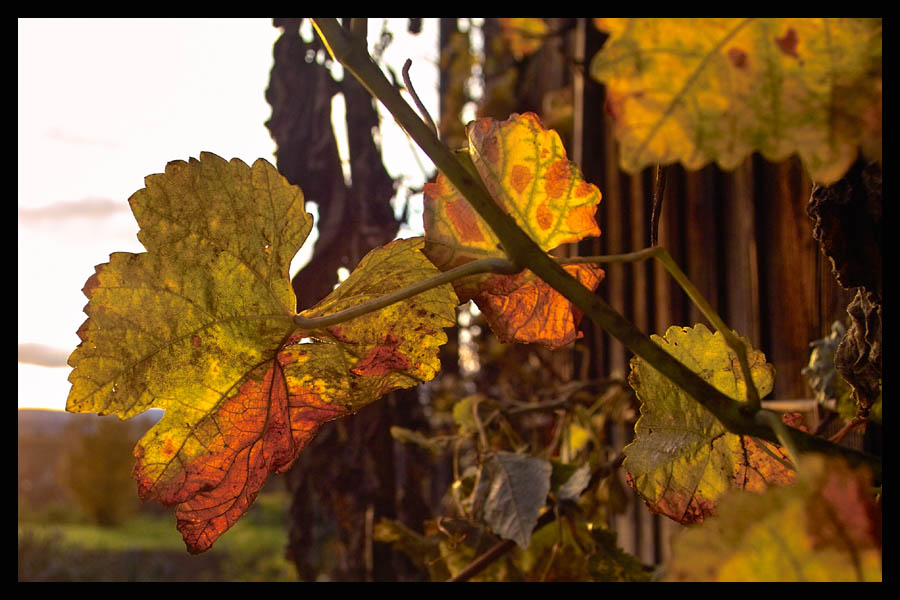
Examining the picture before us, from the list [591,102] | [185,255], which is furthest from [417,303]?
[591,102]

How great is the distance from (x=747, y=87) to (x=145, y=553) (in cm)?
1239

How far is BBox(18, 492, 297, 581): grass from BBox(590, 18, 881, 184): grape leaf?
27.1ft

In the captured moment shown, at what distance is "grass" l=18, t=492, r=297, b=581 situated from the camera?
31.0ft

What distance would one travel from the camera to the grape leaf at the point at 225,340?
0.40 m

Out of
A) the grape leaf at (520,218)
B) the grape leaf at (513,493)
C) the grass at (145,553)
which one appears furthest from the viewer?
the grass at (145,553)

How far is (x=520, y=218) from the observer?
1.52 ft

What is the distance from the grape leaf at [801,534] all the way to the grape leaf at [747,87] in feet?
0.32

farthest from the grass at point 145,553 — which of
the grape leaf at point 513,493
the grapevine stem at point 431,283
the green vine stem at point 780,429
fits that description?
the green vine stem at point 780,429

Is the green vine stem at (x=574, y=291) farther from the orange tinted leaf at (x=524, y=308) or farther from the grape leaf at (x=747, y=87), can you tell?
the orange tinted leaf at (x=524, y=308)

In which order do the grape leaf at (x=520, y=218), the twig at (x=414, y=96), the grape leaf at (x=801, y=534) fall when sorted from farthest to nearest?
1. the grape leaf at (x=520, y=218)
2. the twig at (x=414, y=96)
3. the grape leaf at (x=801, y=534)

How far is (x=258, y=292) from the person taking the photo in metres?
0.44

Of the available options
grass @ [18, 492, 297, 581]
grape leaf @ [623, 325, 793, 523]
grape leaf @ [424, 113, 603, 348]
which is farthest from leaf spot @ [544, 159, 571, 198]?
grass @ [18, 492, 297, 581]

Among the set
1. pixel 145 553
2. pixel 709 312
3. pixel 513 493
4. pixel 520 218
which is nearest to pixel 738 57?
pixel 709 312

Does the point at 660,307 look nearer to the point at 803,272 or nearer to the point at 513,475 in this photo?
the point at 803,272
